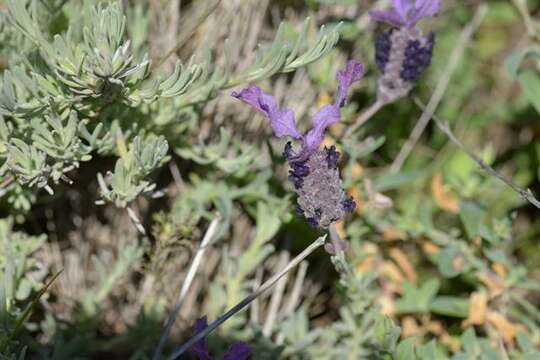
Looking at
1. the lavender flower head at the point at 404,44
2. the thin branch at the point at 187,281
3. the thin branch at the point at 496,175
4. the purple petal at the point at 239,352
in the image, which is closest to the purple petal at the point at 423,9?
the lavender flower head at the point at 404,44

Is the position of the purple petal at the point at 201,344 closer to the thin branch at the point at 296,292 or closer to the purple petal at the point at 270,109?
the purple petal at the point at 270,109

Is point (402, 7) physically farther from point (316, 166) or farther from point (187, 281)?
point (187, 281)

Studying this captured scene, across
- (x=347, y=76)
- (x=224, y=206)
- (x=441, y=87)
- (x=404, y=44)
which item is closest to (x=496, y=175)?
(x=404, y=44)

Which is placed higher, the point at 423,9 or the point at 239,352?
the point at 423,9

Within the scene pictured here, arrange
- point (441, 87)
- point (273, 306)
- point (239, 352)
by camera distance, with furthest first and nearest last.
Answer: point (441, 87) → point (273, 306) → point (239, 352)

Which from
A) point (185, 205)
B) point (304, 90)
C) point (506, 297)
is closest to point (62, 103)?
point (185, 205)

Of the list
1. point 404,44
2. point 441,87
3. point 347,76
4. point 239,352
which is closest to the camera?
point 347,76

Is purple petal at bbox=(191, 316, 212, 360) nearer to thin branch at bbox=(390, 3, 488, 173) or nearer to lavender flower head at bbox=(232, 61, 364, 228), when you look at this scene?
lavender flower head at bbox=(232, 61, 364, 228)
